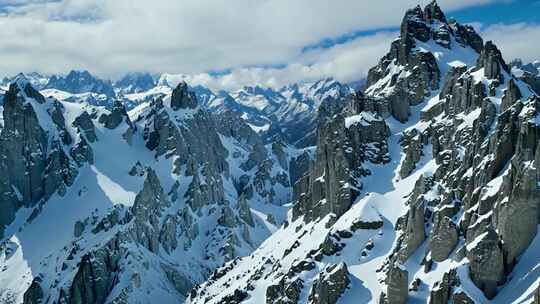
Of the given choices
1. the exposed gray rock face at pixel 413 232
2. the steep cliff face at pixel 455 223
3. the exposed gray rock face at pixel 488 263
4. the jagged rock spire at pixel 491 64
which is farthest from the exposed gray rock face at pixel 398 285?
the jagged rock spire at pixel 491 64

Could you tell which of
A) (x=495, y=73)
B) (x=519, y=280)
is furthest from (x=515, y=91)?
(x=519, y=280)

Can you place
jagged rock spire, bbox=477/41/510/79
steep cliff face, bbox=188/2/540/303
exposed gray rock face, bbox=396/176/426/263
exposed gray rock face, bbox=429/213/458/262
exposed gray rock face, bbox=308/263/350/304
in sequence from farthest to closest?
jagged rock spire, bbox=477/41/510/79
exposed gray rock face, bbox=308/263/350/304
exposed gray rock face, bbox=396/176/426/263
exposed gray rock face, bbox=429/213/458/262
steep cliff face, bbox=188/2/540/303

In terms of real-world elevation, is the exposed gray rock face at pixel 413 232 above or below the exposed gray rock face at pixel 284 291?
above

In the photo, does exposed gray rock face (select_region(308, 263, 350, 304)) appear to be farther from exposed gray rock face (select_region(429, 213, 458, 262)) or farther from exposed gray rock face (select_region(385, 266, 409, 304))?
exposed gray rock face (select_region(429, 213, 458, 262))

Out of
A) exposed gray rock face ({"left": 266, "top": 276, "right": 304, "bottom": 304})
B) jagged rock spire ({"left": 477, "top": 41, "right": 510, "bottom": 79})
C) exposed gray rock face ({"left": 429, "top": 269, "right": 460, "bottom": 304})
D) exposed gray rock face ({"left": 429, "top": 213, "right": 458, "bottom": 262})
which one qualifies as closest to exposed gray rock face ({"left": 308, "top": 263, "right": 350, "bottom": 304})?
exposed gray rock face ({"left": 266, "top": 276, "right": 304, "bottom": 304})

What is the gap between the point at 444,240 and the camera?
144 meters

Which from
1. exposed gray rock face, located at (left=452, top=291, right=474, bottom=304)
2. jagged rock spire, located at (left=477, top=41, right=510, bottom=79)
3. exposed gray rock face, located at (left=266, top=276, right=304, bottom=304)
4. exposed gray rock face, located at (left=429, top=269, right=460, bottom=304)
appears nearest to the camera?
exposed gray rock face, located at (left=452, top=291, right=474, bottom=304)

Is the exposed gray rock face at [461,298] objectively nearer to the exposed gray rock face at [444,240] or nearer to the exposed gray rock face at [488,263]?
the exposed gray rock face at [488,263]

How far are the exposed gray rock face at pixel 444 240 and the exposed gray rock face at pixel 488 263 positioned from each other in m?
13.5

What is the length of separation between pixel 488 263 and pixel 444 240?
16.7 meters

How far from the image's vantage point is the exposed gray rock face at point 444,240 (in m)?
144

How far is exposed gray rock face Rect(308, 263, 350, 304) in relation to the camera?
550ft

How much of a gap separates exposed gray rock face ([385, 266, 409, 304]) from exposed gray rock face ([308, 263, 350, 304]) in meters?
26.8

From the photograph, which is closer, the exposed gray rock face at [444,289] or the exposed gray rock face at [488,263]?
the exposed gray rock face at [488,263]
